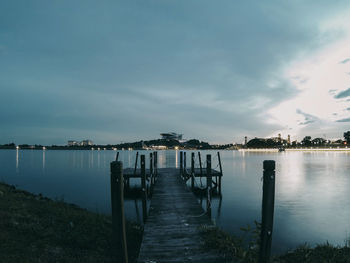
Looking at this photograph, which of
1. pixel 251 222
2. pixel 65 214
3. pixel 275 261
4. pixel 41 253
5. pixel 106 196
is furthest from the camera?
pixel 106 196

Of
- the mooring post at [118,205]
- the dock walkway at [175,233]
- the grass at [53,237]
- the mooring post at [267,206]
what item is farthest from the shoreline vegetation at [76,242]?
the mooring post at [118,205]

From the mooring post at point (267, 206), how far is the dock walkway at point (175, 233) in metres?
1.53

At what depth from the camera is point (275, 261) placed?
22.5 feet

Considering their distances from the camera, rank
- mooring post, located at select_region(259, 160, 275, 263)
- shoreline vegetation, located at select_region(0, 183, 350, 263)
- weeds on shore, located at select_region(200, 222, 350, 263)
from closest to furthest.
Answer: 1. mooring post, located at select_region(259, 160, 275, 263)
2. weeds on shore, located at select_region(200, 222, 350, 263)
3. shoreline vegetation, located at select_region(0, 183, 350, 263)

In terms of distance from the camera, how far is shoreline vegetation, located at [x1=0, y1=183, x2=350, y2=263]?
6.11 meters

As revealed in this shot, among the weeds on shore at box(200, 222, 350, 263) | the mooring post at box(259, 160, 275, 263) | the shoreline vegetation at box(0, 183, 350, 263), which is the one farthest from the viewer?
the shoreline vegetation at box(0, 183, 350, 263)

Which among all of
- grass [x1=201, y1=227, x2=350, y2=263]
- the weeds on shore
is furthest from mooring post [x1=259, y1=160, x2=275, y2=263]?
grass [x1=201, y1=227, x2=350, y2=263]

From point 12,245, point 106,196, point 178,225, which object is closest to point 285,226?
point 178,225

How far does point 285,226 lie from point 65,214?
1196 centimetres

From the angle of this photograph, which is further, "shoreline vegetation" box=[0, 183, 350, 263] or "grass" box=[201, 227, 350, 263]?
"shoreline vegetation" box=[0, 183, 350, 263]

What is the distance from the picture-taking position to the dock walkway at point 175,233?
6.05 metres

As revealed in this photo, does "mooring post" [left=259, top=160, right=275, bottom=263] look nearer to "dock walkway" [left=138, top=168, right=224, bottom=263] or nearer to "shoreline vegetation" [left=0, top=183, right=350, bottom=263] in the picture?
"shoreline vegetation" [left=0, top=183, right=350, bottom=263]

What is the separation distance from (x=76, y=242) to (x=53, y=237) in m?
0.76

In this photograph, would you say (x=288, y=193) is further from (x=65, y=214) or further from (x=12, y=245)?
(x=12, y=245)
